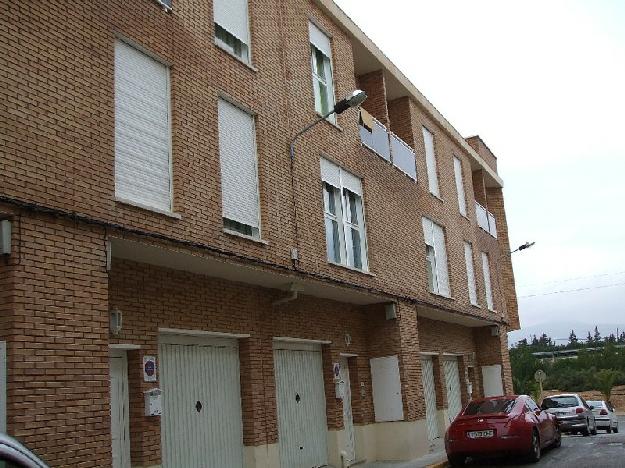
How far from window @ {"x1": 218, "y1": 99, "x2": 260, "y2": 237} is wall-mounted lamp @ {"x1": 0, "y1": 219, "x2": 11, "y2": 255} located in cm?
448

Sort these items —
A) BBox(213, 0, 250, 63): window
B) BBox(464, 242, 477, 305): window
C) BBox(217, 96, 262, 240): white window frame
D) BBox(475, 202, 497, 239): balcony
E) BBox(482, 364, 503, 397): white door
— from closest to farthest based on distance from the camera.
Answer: BBox(217, 96, 262, 240): white window frame
BBox(213, 0, 250, 63): window
BBox(464, 242, 477, 305): window
BBox(482, 364, 503, 397): white door
BBox(475, 202, 497, 239): balcony

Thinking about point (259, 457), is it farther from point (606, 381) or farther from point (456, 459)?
point (606, 381)

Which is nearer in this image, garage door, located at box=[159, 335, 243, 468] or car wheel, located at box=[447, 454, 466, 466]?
garage door, located at box=[159, 335, 243, 468]

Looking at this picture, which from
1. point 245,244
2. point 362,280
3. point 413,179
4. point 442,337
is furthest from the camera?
point 442,337

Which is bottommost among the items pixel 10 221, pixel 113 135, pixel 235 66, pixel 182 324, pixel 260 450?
pixel 260 450

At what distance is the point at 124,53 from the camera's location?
1027cm

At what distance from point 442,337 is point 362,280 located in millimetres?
7535

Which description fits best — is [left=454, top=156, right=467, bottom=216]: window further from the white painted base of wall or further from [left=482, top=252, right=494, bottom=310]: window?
the white painted base of wall

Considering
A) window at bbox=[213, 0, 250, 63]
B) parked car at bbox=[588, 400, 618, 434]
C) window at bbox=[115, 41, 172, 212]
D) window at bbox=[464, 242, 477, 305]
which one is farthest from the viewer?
parked car at bbox=[588, 400, 618, 434]

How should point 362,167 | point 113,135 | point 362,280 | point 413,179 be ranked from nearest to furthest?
1. point 113,135
2. point 362,280
3. point 362,167
4. point 413,179

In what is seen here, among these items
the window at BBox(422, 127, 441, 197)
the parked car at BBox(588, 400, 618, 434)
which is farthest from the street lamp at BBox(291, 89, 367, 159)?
the parked car at BBox(588, 400, 618, 434)

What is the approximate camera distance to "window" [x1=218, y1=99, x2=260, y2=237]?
12.0 m

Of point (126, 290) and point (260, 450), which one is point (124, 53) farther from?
point (260, 450)

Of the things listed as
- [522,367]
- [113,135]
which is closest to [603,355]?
[522,367]
